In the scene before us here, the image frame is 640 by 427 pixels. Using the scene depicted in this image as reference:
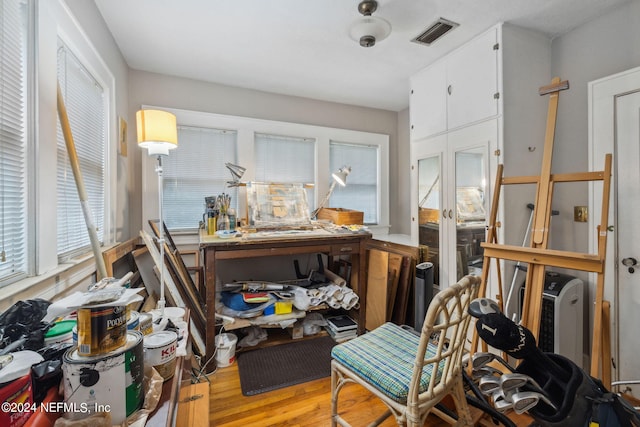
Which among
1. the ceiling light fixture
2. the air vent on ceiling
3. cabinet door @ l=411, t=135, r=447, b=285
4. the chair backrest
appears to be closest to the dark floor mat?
the chair backrest

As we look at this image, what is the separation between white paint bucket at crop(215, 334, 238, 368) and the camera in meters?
2.11

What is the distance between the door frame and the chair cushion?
1.47m

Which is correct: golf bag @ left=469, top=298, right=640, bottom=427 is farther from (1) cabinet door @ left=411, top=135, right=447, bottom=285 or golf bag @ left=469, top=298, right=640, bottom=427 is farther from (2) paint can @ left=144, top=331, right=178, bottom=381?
(1) cabinet door @ left=411, top=135, right=447, bottom=285

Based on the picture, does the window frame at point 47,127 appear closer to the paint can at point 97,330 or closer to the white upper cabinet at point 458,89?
the paint can at point 97,330

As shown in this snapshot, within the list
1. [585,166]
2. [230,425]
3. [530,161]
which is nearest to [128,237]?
[230,425]

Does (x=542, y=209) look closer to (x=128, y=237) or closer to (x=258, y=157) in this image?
(x=258, y=157)

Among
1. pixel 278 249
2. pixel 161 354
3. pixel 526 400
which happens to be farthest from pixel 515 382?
pixel 278 249

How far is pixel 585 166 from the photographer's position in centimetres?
204

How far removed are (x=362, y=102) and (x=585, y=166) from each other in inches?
91.2

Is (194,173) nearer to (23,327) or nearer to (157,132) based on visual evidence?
(157,132)

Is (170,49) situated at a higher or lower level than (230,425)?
higher

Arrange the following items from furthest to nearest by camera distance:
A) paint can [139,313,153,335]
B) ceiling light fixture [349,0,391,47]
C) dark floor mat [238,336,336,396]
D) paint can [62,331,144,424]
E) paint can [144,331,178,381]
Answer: dark floor mat [238,336,336,396], ceiling light fixture [349,0,391,47], paint can [139,313,153,335], paint can [144,331,178,381], paint can [62,331,144,424]

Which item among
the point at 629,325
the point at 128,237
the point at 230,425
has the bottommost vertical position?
the point at 230,425

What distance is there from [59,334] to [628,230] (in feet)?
9.77
